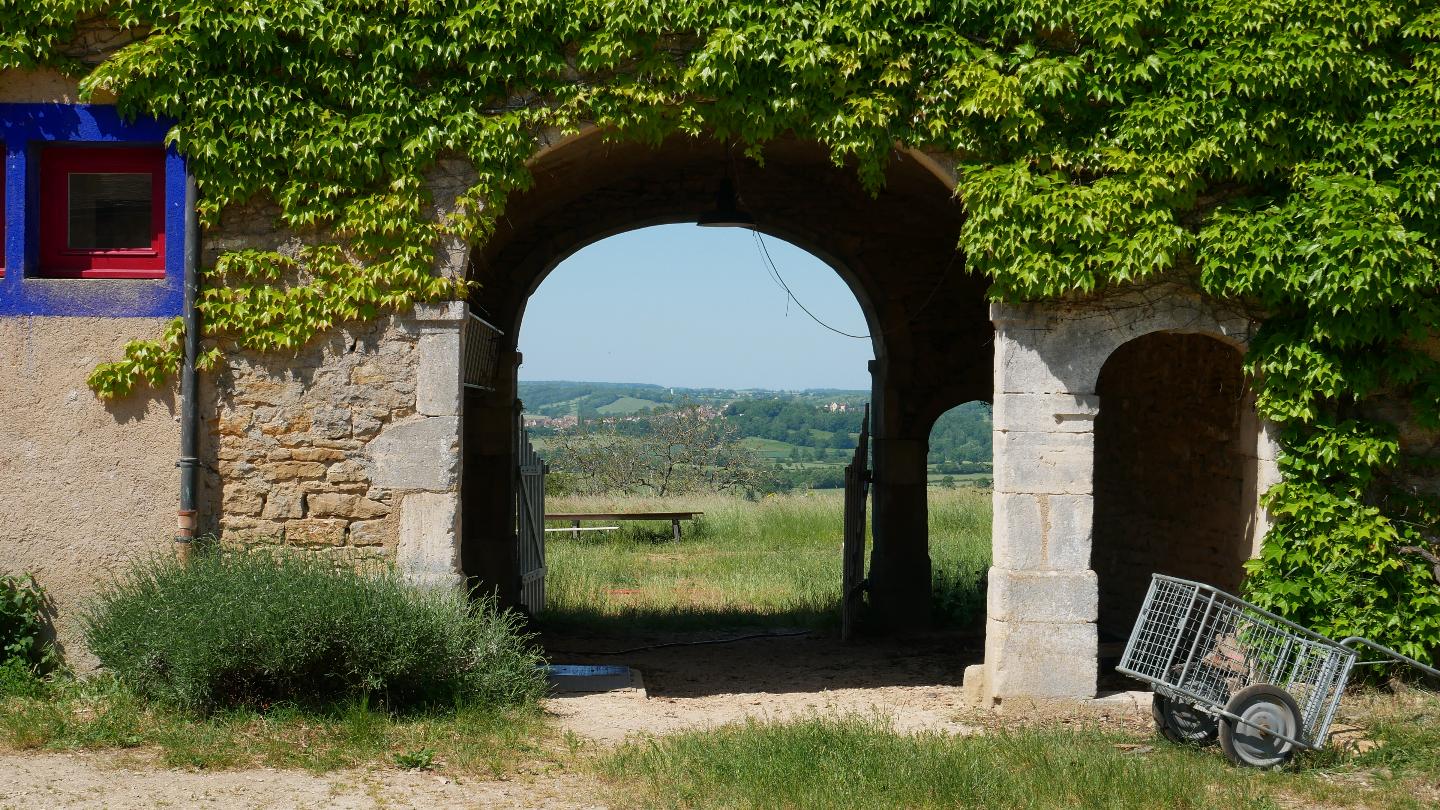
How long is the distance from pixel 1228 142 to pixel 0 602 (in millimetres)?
7369

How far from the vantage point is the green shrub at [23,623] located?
700 cm

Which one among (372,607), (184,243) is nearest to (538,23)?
(184,243)

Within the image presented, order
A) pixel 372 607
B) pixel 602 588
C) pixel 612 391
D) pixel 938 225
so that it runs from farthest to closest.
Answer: pixel 612 391, pixel 602 588, pixel 938 225, pixel 372 607

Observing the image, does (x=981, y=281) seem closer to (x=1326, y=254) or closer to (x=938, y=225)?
(x=938, y=225)

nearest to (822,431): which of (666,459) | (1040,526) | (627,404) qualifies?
(627,404)

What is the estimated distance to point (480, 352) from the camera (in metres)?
8.97

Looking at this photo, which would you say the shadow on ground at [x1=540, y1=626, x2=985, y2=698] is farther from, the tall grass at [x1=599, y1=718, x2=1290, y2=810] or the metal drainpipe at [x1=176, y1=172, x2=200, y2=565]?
the metal drainpipe at [x1=176, y1=172, x2=200, y2=565]

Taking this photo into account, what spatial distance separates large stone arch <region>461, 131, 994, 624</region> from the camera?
10.3m

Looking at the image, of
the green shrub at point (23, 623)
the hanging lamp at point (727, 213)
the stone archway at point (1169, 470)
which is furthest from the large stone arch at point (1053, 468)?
the green shrub at point (23, 623)

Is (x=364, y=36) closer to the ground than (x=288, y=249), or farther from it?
farther from it

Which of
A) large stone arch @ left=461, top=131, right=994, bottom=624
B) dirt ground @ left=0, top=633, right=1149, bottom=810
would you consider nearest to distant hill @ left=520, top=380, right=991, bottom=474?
large stone arch @ left=461, top=131, right=994, bottom=624

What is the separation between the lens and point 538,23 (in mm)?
7148

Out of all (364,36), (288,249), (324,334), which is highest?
(364,36)

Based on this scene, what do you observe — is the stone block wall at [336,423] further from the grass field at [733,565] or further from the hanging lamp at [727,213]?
the grass field at [733,565]
